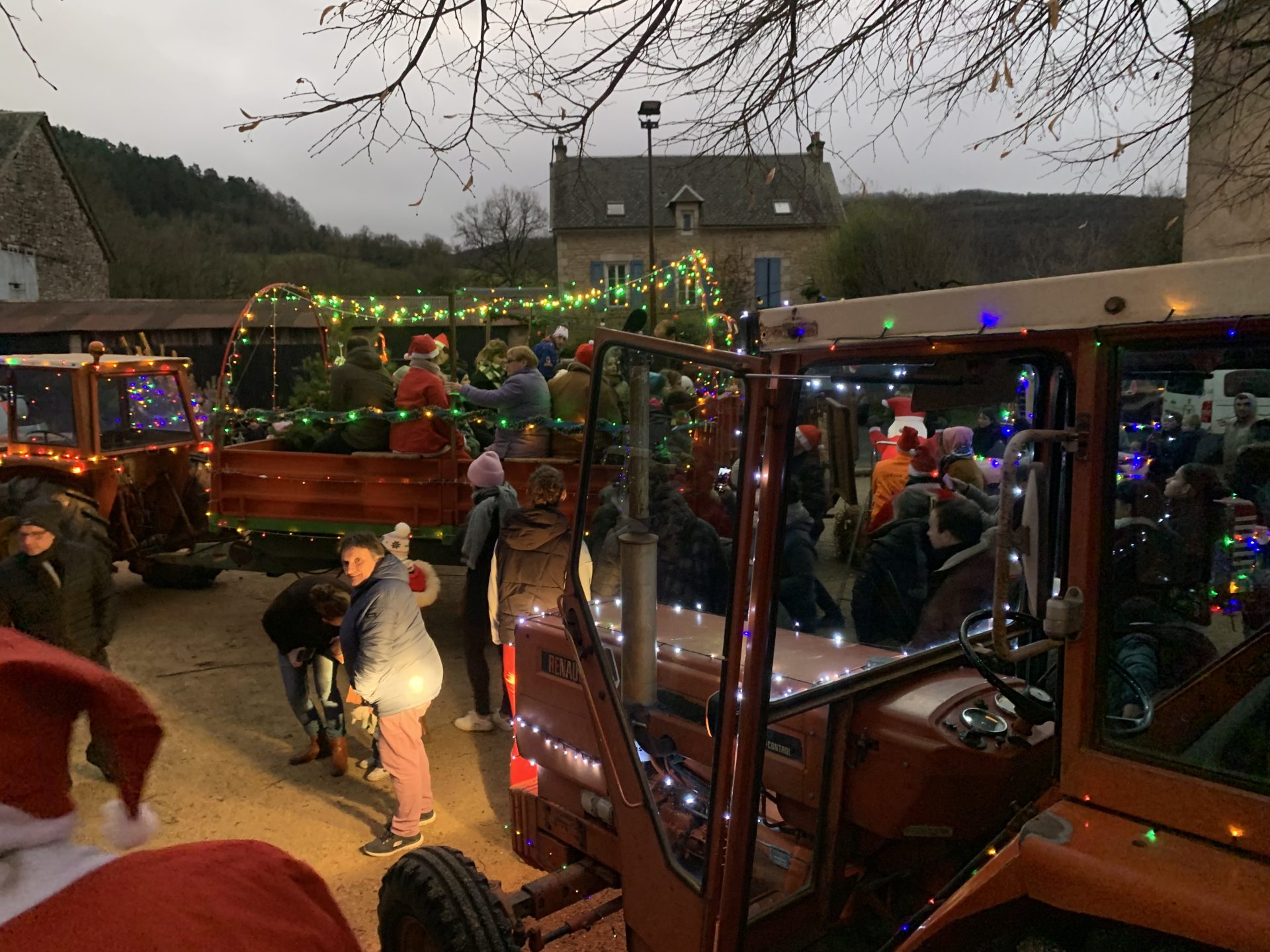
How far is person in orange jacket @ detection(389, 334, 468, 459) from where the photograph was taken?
717cm

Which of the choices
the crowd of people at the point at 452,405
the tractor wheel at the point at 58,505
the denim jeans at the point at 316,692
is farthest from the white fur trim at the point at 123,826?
the tractor wheel at the point at 58,505

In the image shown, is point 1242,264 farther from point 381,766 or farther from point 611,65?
point 381,766

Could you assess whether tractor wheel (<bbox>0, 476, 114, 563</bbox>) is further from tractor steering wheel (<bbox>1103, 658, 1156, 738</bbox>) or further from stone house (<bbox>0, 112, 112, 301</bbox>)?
stone house (<bbox>0, 112, 112, 301</bbox>)

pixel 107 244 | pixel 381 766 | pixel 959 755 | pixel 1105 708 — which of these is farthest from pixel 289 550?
pixel 107 244

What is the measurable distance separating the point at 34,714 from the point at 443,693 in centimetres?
558

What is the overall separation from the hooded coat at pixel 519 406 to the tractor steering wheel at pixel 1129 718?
18.2 feet

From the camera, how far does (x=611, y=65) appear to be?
363 centimetres

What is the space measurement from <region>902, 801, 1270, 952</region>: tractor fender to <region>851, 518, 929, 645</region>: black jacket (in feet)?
3.99

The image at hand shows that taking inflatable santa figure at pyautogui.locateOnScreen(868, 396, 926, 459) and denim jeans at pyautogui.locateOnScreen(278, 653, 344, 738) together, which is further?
denim jeans at pyautogui.locateOnScreen(278, 653, 344, 738)

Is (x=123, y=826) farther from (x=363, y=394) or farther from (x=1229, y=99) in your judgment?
(x=363, y=394)

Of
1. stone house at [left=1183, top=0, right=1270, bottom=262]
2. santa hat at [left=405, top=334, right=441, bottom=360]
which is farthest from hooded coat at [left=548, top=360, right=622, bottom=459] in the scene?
stone house at [left=1183, top=0, right=1270, bottom=262]

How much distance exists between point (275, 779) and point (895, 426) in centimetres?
426

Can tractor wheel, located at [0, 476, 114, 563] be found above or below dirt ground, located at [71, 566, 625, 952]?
above

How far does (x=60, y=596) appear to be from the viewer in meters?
5.09
